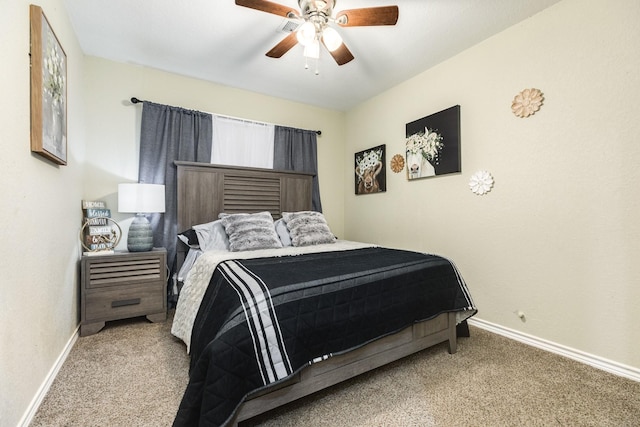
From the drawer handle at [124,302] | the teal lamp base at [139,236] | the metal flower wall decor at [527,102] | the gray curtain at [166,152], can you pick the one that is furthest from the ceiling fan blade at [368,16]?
the drawer handle at [124,302]

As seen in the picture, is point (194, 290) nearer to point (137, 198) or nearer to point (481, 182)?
point (137, 198)

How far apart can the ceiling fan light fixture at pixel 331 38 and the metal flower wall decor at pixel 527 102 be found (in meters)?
1.53

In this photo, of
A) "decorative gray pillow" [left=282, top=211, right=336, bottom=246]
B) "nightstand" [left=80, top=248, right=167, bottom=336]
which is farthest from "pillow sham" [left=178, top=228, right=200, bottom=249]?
"decorative gray pillow" [left=282, top=211, right=336, bottom=246]

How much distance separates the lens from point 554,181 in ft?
6.79

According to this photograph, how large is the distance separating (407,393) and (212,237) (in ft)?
6.79

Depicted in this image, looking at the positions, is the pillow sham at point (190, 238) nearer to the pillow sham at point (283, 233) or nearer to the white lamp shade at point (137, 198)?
the white lamp shade at point (137, 198)

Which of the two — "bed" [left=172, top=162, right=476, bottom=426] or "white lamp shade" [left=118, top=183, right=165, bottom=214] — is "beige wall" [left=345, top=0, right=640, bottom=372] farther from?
Answer: "white lamp shade" [left=118, top=183, right=165, bottom=214]

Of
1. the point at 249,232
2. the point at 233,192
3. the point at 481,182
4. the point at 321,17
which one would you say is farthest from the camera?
the point at 233,192

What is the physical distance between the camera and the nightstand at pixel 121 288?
7.50ft

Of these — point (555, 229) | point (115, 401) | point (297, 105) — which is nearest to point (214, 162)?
point (297, 105)

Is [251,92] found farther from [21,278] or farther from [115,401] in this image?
[115,401]

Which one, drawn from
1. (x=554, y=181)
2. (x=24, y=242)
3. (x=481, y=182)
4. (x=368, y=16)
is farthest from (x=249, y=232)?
(x=554, y=181)

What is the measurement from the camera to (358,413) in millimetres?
1414

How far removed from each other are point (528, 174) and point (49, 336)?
3455mm
